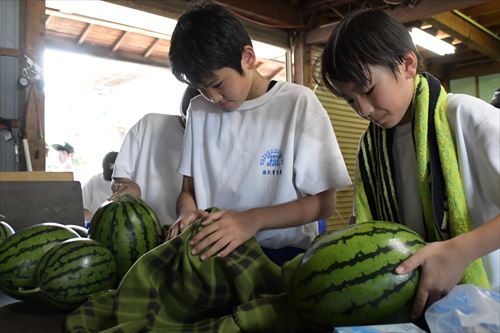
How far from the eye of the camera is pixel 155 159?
6.65 ft

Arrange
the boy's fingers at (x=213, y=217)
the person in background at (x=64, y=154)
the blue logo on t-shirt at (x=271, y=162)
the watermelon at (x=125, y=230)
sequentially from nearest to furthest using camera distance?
the boy's fingers at (x=213, y=217), the watermelon at (x=125, y=230), the blue logo on t-shirt at (x=271, y=162), the person in background at (x=64, y=154)

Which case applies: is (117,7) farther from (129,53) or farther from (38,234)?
(38,234)

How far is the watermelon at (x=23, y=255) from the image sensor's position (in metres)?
1.11

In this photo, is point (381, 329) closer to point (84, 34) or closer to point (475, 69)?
point (84, 34)

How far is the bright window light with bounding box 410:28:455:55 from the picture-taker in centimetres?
547

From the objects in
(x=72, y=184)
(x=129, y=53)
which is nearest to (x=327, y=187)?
(x=72, y=184)

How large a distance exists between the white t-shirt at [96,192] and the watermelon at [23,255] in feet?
9.55

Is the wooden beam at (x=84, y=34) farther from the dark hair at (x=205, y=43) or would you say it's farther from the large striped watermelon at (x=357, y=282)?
the large striped watermelon at (x=357, y=282)

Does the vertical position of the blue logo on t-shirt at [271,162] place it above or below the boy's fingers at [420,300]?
above

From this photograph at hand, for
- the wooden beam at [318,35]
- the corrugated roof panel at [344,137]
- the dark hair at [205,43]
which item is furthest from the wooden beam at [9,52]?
the corrugated roof panel at [344,137]

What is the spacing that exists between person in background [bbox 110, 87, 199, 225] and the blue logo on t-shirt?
61 cm

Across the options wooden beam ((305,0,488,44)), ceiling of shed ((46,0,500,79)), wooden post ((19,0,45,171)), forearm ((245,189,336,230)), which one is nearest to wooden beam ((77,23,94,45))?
ceiling of shed ((46,0,500,79))

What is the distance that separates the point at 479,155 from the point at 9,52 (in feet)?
10.7

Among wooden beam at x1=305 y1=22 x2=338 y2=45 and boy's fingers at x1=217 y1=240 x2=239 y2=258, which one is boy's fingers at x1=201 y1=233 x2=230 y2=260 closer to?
boy's fingers at x1=217 y1=240 x2=239 y2=258
